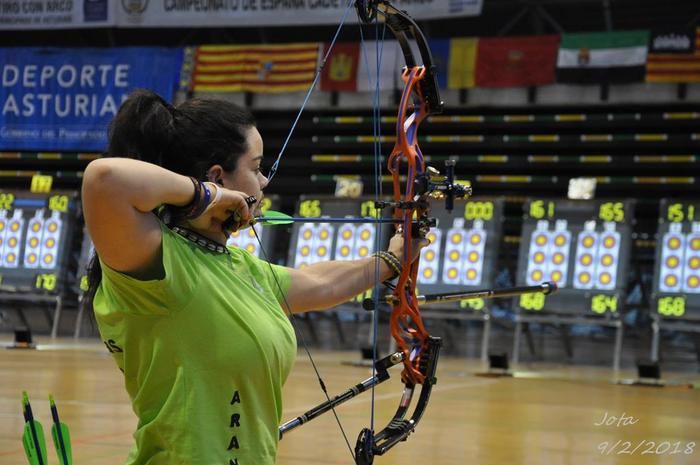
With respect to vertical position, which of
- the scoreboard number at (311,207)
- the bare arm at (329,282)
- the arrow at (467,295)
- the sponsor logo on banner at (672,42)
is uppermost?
the sponsor logo on banner at (672,42)

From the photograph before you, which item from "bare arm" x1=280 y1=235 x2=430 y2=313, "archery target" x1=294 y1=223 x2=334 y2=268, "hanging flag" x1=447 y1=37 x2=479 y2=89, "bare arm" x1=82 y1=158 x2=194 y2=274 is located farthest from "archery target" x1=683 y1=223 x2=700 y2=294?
"bare arm" x1=82 y1=158 x2=194 y2=274

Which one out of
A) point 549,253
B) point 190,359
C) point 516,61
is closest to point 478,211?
point 549,253

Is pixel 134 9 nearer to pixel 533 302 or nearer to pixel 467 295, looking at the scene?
pixel 533 302

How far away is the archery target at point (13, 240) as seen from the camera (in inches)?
444

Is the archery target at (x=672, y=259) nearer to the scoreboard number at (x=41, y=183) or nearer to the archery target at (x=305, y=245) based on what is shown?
the archery target at (x=305, y=245)

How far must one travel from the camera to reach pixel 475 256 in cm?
995

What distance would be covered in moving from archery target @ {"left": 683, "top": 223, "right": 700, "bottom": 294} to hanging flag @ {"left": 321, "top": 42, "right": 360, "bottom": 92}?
396cm

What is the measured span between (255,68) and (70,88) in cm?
217

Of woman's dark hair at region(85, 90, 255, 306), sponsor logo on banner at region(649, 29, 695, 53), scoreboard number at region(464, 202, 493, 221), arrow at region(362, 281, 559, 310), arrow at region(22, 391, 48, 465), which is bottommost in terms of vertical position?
scoreboard number at region(464, 202, 493, 221)

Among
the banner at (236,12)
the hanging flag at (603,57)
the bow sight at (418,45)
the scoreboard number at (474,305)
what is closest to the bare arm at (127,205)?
the bow sight at (418,45)

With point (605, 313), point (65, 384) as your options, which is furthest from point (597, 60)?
point (65, 384)

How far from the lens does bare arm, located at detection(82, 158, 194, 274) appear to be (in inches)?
54.2

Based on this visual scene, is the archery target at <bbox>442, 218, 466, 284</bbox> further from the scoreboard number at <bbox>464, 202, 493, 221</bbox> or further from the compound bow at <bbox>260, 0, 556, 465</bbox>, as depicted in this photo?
the compound bow at <bbox>260, 0, 556, 465</bbox>

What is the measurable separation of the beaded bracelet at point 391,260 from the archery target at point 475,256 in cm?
768
